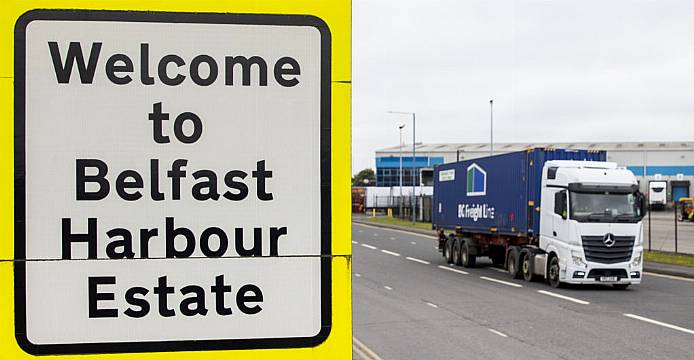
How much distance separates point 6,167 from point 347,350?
4.04ft

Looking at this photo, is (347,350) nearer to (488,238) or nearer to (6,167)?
(6,167)

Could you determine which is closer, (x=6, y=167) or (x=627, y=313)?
(x=6, y=167)

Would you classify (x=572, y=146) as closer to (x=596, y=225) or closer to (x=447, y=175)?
(x=447, y=175)

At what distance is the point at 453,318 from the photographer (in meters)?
16.2

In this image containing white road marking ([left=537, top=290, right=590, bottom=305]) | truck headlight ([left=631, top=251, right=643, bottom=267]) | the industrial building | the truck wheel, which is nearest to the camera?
white road marking ([left=537, top=290, right=590, bottom=305])

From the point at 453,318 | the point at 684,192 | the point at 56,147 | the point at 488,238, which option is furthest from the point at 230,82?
the point at 684,192

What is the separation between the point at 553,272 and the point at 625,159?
280ft

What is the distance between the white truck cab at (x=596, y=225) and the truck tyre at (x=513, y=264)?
2373 millimetres

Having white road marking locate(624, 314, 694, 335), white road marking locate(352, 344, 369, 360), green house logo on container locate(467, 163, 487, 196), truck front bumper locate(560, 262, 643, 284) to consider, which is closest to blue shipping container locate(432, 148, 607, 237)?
green house logo on container locate(467, 163, 487, 196)

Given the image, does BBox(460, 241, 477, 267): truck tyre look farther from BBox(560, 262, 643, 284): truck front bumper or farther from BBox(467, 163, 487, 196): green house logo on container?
BBox(560, 262, 643, 284): truck front bumper

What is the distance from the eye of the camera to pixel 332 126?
113 inches

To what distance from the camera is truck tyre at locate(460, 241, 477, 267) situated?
1163 inches

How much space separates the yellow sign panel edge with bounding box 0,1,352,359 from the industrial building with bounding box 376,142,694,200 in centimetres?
9249

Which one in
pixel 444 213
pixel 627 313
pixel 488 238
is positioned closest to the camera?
pixel 627 313
